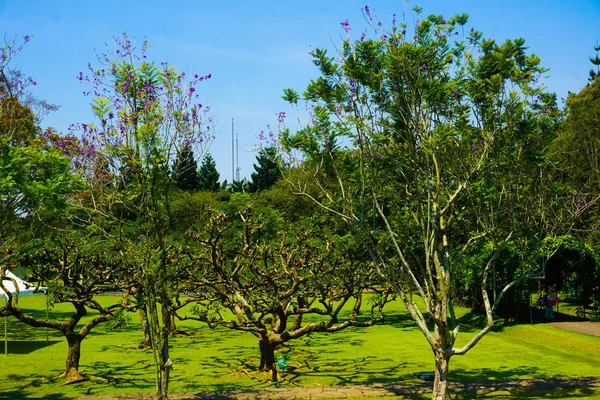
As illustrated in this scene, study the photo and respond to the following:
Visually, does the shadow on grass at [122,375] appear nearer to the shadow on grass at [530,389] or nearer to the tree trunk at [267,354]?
the tree trunk at [267,354]

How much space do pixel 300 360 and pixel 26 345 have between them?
11.9m

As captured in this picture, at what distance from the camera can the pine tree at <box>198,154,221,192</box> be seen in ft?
254

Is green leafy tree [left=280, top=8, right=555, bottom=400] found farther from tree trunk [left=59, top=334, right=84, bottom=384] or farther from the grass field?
tree trunk [left=59, top=334, right=84, bottom=384]

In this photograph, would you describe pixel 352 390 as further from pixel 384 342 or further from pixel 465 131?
pixel 384 342

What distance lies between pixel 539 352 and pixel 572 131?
19.6 metres

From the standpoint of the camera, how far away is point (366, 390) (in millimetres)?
15883

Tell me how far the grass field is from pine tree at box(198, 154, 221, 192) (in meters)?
48.7

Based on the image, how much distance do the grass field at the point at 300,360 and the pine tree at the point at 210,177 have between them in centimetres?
4868

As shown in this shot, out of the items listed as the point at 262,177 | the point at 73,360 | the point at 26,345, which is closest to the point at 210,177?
the point at 262,177

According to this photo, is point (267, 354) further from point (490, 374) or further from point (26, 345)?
point (26, 345)

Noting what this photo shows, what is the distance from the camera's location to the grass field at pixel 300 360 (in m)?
17.4

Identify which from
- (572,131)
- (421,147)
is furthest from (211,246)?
(572,131)

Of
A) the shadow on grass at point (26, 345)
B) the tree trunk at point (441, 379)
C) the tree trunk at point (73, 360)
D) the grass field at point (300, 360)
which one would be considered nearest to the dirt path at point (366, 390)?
the grass field at point (300, 360)

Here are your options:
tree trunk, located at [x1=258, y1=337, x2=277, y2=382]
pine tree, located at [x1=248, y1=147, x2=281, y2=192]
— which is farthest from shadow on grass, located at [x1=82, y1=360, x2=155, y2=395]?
pine tree, located at [x1=248, y1=147, x2=281, y2=192]
